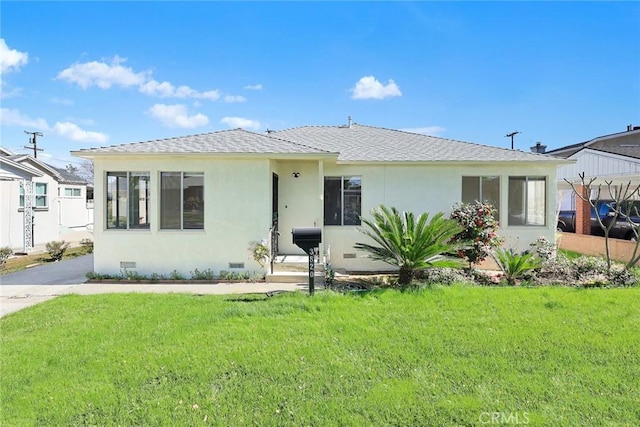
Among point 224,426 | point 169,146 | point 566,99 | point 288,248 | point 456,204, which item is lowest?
point 224,426

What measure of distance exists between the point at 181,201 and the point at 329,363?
6379mm

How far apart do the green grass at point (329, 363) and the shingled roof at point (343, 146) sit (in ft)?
13.7

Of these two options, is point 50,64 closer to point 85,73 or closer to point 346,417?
point 85,73

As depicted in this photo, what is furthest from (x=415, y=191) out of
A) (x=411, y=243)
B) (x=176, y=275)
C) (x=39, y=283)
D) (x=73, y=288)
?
(x=39, y=283)

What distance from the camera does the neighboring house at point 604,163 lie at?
1580cm

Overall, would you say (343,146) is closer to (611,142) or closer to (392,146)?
(392,146)

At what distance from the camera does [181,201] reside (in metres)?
8.85

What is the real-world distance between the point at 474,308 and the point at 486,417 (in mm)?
2731

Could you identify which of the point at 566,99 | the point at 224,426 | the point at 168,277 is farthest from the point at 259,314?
the point at 566,99

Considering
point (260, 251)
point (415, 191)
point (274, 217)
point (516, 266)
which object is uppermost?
point (415, 191)

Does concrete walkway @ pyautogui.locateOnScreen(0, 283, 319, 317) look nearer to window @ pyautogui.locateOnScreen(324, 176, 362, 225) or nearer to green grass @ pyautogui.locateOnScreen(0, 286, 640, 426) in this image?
green grass @ pyautogui.locateOnScreen(0, 286, 640, 426)

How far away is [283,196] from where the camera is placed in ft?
34.5

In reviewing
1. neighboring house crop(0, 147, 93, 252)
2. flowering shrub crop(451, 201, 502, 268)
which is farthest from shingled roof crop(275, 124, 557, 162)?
neighboring house crop(0, 147, 93, 252)

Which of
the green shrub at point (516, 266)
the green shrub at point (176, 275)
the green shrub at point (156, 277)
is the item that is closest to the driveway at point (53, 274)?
the green shrub at point (156, 277)
